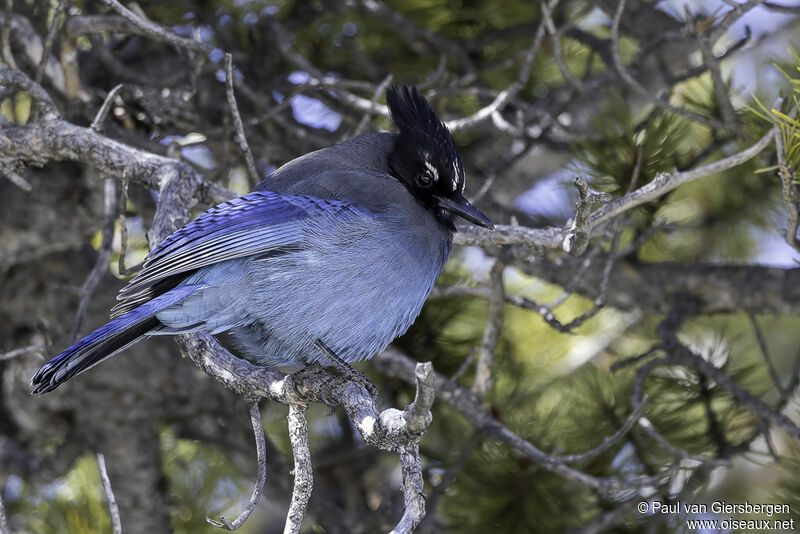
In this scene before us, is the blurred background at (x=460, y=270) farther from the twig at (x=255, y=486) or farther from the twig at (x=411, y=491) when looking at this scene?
the twig at (x=411, y=491)

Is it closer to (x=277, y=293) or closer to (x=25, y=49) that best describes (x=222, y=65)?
(x=25, y=49)

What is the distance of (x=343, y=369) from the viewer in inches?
94.7

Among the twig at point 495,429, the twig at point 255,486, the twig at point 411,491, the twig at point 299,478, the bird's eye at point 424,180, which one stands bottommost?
the twig at point 495,429

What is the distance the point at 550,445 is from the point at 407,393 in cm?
66

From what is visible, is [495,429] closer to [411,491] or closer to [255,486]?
[255,486]

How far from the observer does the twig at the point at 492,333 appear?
10.2ft

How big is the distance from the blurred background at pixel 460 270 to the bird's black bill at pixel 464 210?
1.18 ft

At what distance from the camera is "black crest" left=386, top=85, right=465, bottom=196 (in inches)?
113

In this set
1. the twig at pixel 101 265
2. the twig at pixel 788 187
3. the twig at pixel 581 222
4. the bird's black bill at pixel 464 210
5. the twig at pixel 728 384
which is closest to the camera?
the twig at pixel 581 222

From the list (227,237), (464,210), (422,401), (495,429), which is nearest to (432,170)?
(464,210)

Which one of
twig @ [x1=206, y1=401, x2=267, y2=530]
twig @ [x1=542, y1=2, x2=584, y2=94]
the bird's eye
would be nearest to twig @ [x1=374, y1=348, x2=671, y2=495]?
the bird's eye

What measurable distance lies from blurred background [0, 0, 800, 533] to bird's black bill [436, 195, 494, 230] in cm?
36

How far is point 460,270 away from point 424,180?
996mm

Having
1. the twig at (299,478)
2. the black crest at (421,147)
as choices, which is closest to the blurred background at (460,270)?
the black crest at (421,147)
